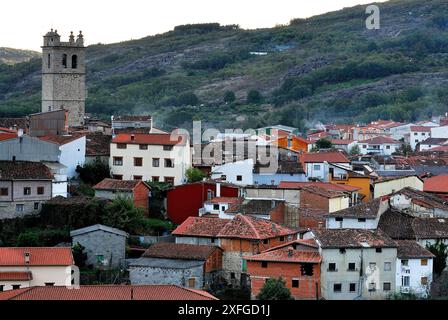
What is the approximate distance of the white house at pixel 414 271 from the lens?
20875mm

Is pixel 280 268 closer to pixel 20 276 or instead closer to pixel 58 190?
pixel 20 276

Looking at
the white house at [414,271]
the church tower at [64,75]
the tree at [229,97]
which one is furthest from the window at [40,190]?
the tree at [229,97]

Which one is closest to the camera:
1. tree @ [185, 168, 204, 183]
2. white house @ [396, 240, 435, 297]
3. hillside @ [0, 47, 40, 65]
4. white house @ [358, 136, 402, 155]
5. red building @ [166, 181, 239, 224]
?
white house @ [396, 240, 435, 297]

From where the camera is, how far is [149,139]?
2945 centimetres

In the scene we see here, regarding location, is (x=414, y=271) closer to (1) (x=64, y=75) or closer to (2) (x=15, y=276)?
(2) (x=15, y=276)

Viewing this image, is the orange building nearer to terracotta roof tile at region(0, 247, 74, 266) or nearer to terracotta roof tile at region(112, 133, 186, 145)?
terracotta roof tile at region(0, 247, 74, 266)

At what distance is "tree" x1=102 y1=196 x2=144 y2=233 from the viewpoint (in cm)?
2380

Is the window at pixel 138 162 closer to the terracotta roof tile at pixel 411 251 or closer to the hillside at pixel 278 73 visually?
the terracotta roof tile at pixel 411 251

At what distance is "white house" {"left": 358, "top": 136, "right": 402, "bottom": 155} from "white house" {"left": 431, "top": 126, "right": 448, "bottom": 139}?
19.9 feet

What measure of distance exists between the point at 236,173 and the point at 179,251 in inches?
285

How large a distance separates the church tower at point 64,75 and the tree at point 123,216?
660 inches

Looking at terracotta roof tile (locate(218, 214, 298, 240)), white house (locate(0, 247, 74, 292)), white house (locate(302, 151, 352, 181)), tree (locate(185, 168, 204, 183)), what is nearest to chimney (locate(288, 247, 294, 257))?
terracotta roof tile (locate(218, 214, 298, 240))

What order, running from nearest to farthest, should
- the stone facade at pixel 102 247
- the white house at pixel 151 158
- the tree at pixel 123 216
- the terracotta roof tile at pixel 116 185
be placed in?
the stone facade at pixel 102 247 → the tree at pixel 123 216 → the terracotta roof tile at pixel 116 185 → the white house at pixel 151 158

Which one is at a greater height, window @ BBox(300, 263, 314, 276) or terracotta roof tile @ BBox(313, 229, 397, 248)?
terracotta roof tile @ BBox(313, 229, 397, 248)
